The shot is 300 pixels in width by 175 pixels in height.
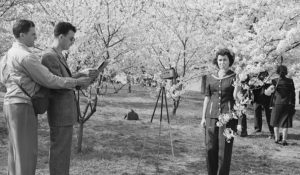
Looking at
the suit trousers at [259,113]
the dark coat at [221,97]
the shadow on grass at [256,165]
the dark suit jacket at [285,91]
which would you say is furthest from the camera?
the suit trousers at [259,113]

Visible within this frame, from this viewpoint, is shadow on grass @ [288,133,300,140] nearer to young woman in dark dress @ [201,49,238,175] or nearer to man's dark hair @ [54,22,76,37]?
young woman in dark dress @ [201,49,238,175]

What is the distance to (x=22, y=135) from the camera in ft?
10.1

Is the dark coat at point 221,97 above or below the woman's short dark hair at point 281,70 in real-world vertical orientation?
below

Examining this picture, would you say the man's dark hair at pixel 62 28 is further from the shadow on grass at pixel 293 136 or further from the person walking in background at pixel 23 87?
the shadow on grass at pixel 293 136

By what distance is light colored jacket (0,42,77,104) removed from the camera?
2971 mm

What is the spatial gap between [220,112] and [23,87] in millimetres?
2360

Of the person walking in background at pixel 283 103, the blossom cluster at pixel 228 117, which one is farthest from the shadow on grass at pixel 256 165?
the blossom cluster at pixel 228 117

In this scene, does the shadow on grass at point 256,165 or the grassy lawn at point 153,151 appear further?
the shadow on grass at point 256,165

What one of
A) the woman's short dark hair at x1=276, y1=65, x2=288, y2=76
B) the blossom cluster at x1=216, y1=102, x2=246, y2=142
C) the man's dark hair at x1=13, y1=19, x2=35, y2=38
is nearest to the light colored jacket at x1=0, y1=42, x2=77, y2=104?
the man's dark hair at x1=13, y1=19, x2=35, y2=38

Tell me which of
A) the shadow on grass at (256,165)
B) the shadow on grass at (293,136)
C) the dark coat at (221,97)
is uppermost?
the dark coat at (221,97)

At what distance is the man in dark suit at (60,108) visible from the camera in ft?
10.5

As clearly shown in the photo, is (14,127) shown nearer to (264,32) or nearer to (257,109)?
(264,32)

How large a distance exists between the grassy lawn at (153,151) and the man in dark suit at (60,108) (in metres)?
1.80

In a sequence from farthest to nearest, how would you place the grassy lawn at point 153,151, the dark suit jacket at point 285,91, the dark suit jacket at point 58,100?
the dark suit jacket at point 285,91
the grassy lawn at point 153,151
the dark suit jacket at point 58,100
